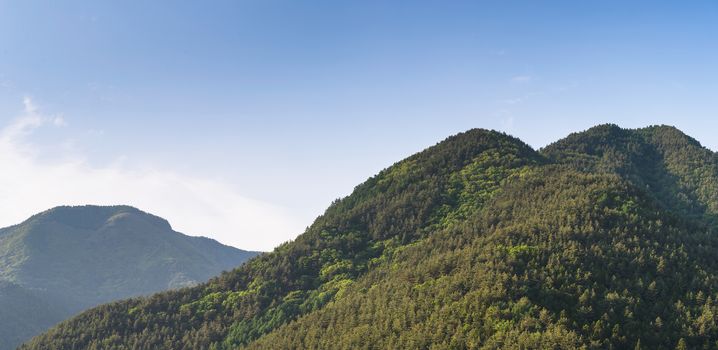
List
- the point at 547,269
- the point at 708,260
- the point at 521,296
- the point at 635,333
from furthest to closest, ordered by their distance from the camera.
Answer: the point at 708,260, the point at 547,269, the point at 521,296, the point at 635,333

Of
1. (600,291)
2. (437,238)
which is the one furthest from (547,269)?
(437,238)

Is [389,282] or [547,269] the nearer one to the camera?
[547,269]

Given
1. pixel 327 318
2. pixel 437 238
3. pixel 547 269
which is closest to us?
pixel 547 269

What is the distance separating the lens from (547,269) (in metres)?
137

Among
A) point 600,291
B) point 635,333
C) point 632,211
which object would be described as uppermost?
point 632,211

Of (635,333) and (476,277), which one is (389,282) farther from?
(635,333)

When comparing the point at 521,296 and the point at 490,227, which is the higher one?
the point at 490,227

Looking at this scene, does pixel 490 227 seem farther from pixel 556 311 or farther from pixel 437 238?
pixel 556 311

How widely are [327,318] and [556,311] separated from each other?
71.3 metres

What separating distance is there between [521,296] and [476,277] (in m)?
13.8

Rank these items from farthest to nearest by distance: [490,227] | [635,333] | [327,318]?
[490,227], [327,318], [635,333]

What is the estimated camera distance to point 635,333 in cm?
11838

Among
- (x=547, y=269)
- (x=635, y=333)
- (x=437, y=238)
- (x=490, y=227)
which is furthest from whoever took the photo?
(x=437, y=238)

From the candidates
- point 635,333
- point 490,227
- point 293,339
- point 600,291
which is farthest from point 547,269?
point 293,339
